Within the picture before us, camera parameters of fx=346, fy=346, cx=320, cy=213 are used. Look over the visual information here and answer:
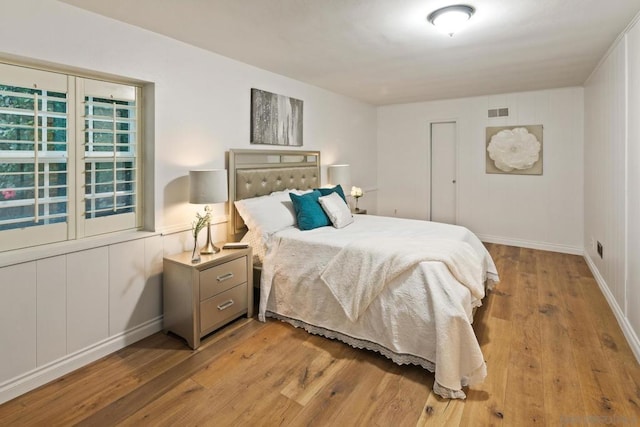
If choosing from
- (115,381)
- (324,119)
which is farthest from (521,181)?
(115,381)

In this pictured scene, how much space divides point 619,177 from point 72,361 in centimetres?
431

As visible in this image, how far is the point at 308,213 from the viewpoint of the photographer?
3256 mm

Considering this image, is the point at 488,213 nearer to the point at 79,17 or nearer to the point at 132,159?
the point at 132,159

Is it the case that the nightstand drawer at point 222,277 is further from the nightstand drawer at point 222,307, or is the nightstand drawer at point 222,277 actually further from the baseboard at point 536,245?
the baseboard at point 536,245

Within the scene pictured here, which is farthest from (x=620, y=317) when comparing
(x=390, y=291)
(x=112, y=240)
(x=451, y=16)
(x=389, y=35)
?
(x=112, y=240)

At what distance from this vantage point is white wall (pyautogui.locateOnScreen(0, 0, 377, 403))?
202 cm

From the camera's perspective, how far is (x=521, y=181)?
521 centimetres

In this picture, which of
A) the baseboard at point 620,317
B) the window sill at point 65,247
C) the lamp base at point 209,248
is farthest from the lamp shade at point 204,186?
the baseboard at point 620,317

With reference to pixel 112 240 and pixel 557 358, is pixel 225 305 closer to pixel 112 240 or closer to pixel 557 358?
pixel 112 240

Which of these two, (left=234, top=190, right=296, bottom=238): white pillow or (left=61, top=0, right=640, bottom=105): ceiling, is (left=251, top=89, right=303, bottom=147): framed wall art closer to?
(left=61, top=0, right=640, bottom=105): ceiling

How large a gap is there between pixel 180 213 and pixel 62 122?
3.35 feet

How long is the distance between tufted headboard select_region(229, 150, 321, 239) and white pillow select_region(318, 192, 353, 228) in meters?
0.63

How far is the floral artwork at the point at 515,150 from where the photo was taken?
504 cm

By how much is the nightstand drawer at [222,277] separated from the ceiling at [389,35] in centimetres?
179
